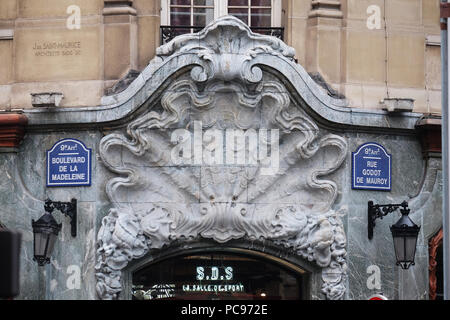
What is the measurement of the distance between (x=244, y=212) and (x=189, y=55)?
7.51 ft

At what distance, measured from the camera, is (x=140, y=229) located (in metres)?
14.5

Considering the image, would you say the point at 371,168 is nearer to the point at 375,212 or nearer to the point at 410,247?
the point at 375,212

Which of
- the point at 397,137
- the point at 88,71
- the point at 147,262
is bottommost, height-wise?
the point at 147,262

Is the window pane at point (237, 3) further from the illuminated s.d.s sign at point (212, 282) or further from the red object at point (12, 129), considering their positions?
the illuminated s.d.s sign at point (212, 282)

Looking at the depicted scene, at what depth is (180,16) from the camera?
1529cm

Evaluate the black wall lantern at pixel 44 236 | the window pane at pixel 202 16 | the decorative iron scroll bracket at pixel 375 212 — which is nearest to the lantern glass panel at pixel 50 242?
the black wall lantern at pixel 44 236

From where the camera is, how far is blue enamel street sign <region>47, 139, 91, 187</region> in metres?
14.8

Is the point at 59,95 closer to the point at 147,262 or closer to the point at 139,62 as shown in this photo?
the point at 139,62

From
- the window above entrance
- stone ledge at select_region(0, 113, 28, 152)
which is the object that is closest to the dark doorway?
stone ledge at select_region(0, 113, 28, 152)

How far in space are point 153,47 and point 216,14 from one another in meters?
1.05

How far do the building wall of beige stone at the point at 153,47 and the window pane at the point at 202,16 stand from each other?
1.85 ft

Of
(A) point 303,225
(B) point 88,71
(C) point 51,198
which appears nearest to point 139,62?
(B) point 88,71

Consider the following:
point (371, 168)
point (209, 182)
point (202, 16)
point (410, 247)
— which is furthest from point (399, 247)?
point (202, 16)

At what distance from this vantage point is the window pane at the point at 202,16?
1527 centimetres
